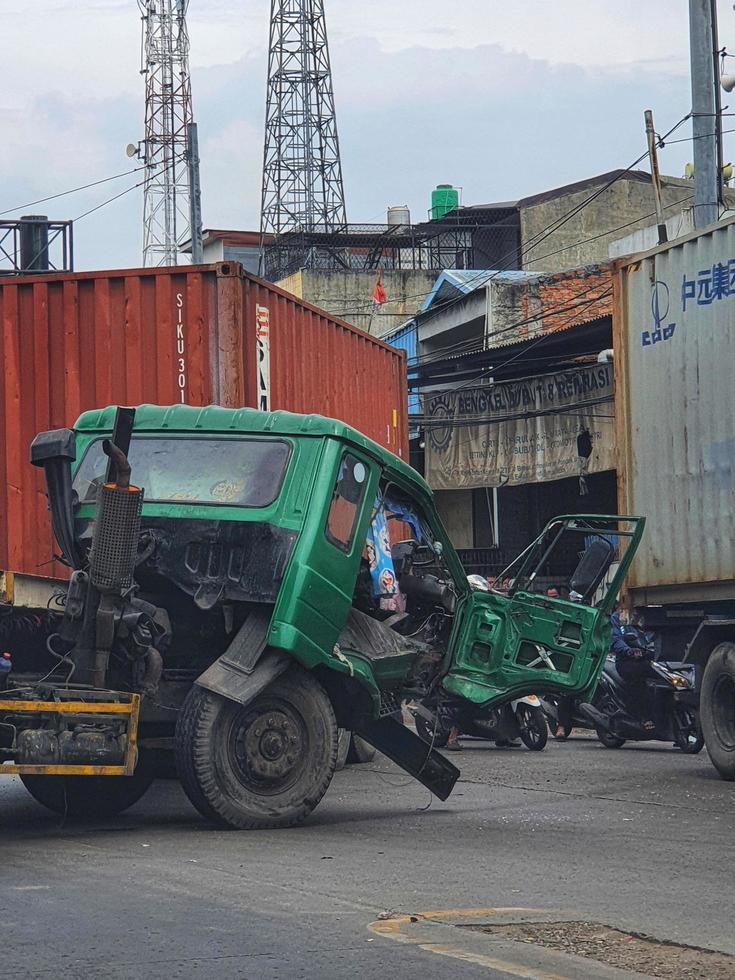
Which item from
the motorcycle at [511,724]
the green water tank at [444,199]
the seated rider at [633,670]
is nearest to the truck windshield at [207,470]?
the seated rider at [633,670]

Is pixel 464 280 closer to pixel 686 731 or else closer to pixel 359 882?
pixel 686 731

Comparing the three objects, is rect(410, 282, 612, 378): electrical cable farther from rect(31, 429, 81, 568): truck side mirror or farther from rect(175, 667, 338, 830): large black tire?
rect(175, 667, 338, 830): large black tire

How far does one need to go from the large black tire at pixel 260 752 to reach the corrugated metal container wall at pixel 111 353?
12.2 ft

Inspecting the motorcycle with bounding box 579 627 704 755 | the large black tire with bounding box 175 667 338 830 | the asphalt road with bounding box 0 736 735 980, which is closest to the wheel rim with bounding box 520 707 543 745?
the motorcycle with bounding box 579 627 704 755

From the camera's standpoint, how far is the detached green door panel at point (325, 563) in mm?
8578

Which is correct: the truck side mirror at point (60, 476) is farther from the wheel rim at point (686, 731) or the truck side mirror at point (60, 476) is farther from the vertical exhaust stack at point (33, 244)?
the vertical exhaust stack at point (33, 244)

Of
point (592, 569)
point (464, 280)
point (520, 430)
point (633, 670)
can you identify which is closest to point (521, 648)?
point (592, 569)

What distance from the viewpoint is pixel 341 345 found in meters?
15.2

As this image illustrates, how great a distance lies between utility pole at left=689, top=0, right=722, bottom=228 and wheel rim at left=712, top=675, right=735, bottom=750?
6.74m

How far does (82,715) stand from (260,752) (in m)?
1.15

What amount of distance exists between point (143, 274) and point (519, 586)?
429 centimetres

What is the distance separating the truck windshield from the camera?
8906mm

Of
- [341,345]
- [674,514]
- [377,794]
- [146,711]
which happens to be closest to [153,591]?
[146,711]

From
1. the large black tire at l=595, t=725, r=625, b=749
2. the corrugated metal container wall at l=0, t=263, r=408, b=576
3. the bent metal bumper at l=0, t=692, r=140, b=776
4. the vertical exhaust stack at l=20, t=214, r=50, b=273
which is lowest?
the large black tire at l=595, t=725, r=625, b=749
